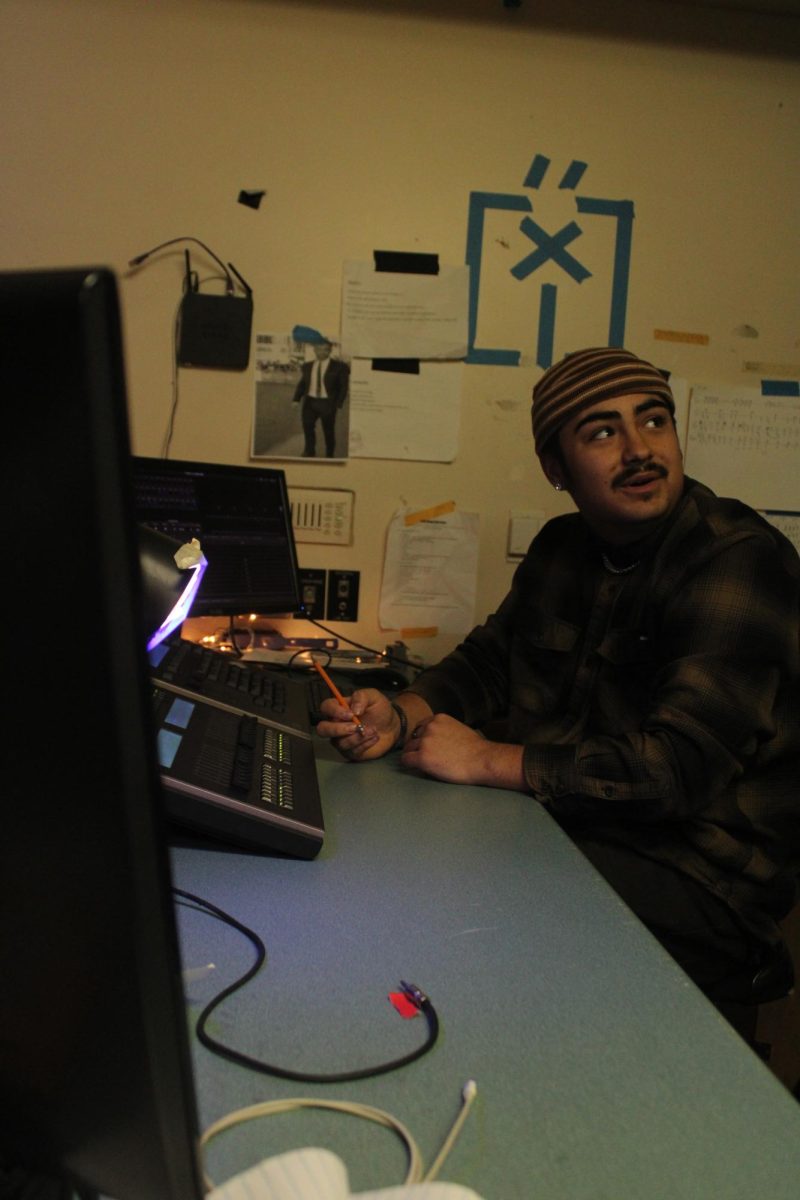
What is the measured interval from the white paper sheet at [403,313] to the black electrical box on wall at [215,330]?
8.5 inches

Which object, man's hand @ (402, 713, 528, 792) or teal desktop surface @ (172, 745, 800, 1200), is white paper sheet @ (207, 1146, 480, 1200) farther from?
man's hand @ (402, 713, 528, 792)

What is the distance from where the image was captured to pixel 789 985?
1.13 m

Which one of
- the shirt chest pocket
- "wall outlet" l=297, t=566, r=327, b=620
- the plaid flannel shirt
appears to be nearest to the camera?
the plaid flannel shirt

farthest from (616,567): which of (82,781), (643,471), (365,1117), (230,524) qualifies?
(82,781)

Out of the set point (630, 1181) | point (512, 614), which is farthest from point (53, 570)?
point (512, 614)

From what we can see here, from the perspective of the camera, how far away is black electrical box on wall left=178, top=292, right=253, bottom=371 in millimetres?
1794

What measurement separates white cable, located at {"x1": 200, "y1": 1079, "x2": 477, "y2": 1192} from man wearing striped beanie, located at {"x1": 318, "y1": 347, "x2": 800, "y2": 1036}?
59cm

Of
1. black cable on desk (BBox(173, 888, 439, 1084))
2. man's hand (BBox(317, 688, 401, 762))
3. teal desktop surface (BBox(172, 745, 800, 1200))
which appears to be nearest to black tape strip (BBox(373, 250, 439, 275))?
man's hand (BBox(317, 688, 401, 762))

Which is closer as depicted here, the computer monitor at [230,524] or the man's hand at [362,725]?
the man's hand at [362,725]

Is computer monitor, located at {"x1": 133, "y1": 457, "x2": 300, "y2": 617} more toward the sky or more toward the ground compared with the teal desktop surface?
more toward the sky

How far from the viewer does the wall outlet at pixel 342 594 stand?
1885 millimetres

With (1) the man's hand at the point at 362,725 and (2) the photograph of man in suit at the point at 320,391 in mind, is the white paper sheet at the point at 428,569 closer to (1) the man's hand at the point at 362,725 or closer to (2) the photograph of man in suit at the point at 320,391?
(2) the photograph of man in suit at the point at 320,391

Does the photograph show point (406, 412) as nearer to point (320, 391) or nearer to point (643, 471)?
point (320, 391)

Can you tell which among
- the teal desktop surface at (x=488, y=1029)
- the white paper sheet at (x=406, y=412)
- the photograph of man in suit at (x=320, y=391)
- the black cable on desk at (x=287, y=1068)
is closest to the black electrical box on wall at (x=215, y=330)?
the photograph of man in suit at (x=320, y=391)
